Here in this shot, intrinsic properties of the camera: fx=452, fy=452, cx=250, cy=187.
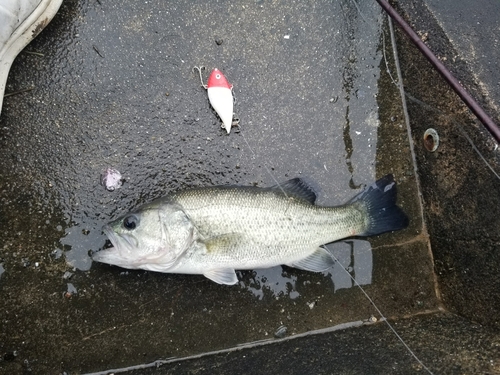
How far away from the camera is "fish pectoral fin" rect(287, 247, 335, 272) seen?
3.26 meters

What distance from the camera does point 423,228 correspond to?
3.63 m

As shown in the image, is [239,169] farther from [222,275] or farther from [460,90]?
[460,90]

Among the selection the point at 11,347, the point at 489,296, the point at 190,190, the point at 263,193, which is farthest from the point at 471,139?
the point at 11,347

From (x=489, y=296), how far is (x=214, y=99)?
2.42 metres

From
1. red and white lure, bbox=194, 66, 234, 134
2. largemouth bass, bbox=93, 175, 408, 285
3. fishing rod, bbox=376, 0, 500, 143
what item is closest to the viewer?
fishing rod, bbox=376, 0, 500, 143

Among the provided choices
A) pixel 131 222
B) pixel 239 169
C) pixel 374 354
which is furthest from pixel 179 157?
pixel 374 354

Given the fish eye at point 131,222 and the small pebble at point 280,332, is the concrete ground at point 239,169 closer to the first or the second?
the small pebble at point 280,332

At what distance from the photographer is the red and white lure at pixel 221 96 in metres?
3.37

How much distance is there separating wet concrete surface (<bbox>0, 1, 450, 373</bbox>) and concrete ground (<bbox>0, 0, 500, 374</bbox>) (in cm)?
1

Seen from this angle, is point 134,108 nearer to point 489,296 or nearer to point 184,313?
point 184,313

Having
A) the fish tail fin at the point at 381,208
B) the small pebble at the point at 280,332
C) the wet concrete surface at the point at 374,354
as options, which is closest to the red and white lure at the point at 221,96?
the fish tail fin at the point at 381,208

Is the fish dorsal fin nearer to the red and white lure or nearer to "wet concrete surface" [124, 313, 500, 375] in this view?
the red and white lure

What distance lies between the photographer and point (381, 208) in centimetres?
324

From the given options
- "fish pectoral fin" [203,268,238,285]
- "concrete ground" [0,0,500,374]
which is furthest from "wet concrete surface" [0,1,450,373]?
"fish pectoral fin" [203,268,238,285]
